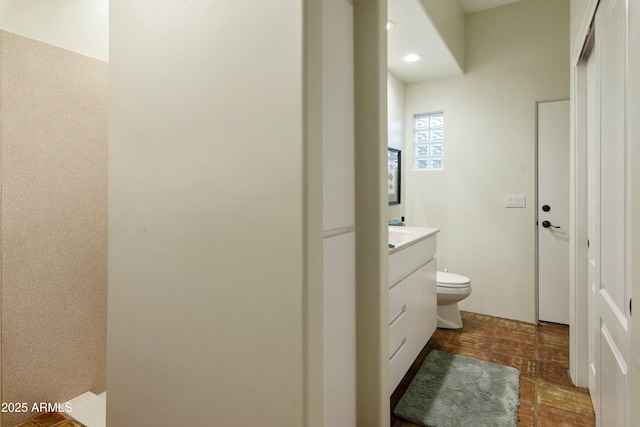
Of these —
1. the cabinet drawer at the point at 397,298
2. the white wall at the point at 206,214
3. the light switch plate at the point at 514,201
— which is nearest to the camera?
the white wall at the point at 206,214

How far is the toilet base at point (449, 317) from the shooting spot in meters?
3.06

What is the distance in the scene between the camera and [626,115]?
1054 millimetres

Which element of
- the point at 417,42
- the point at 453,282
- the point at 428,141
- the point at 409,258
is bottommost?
the point at 453,282

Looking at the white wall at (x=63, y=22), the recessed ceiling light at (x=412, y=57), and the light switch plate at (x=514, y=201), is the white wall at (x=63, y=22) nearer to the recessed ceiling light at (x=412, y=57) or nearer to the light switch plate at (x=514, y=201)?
the recessed ceiling light at (x=412, y=57)

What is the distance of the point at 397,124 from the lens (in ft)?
11.3

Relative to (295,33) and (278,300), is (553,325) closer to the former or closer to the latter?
(278,300)

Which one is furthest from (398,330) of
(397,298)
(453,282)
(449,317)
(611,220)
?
(449,317)

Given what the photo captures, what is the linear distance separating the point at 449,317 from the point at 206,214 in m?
2.57

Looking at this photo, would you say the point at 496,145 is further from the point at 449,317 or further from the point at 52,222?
the point at 52,222

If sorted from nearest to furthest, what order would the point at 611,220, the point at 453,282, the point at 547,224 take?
the point at 611,220, the point at 453,282, the point at 547,224

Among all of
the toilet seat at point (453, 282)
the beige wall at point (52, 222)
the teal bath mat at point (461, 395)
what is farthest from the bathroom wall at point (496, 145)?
the beige wall at point (52, 222)

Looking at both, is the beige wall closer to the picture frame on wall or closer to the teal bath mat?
the teal bath mat

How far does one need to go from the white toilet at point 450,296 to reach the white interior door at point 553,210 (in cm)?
82

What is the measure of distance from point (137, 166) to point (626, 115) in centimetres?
163
